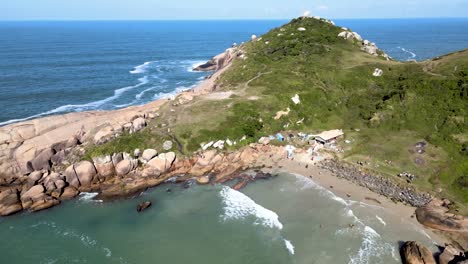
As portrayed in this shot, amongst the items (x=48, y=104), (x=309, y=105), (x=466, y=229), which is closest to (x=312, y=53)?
(x=309, y=105)

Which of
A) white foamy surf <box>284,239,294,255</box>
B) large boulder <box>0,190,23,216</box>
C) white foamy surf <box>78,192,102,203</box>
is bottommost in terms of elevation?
white foamy surf <box>284,239,294,255</box>

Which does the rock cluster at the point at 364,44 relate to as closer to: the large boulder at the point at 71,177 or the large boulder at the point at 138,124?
the large boulder at the point at 138,124

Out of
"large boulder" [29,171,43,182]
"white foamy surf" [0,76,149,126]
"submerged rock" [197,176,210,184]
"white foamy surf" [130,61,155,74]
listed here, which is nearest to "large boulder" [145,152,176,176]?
"submerged rock" [197,176,210,184]

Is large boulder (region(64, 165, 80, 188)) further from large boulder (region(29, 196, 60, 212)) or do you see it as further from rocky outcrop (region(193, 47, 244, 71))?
rocky outcrop (region(193, 47, 244, 71))

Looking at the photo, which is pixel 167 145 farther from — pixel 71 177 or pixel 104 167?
pixel 71 177

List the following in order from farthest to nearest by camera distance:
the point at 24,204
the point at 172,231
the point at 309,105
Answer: the point at 309,105 < the point at 24,204 < the point at 172,231

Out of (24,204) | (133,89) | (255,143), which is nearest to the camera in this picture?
(24,204)

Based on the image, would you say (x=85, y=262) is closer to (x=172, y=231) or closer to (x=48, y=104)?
(x=172, y=231)
